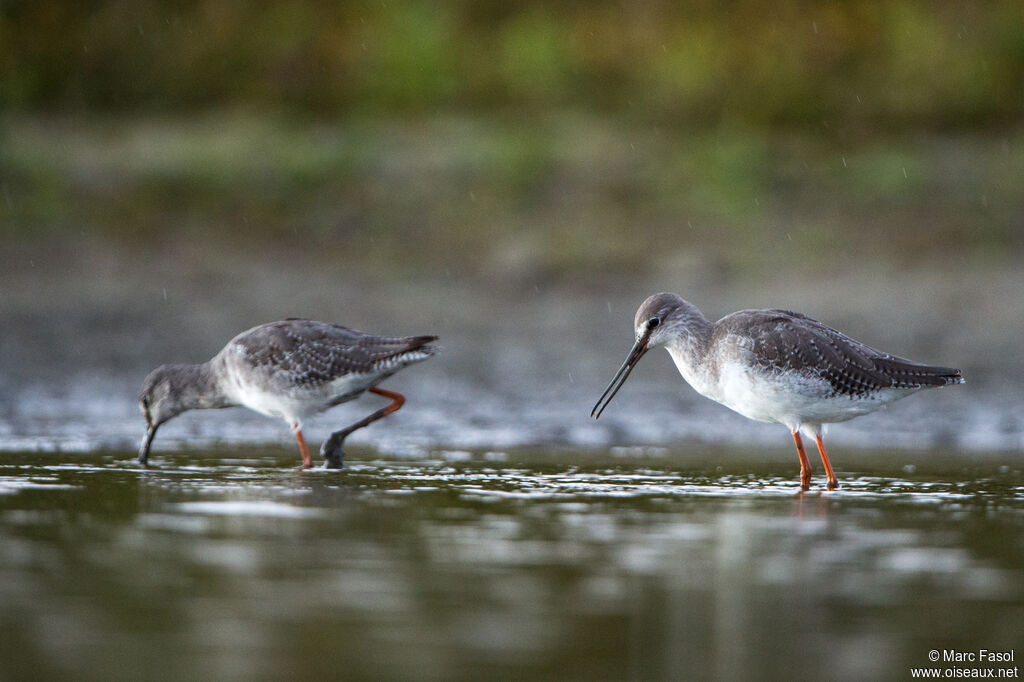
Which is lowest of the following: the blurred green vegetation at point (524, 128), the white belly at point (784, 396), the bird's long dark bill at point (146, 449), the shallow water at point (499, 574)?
the shallow water at point (499, 574)

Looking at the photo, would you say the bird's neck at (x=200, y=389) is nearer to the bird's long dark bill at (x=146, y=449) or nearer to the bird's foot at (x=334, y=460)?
the bird's long dark bill at (x=146, y=449)

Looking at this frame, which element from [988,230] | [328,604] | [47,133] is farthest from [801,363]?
[47,133]

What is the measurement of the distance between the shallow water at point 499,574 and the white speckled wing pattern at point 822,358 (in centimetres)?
55

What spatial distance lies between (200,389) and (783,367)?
3811 millimetres

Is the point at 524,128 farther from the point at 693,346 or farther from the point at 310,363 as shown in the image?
the point at 693,346

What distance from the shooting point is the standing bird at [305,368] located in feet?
28.5

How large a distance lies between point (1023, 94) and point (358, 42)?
7.18 metres

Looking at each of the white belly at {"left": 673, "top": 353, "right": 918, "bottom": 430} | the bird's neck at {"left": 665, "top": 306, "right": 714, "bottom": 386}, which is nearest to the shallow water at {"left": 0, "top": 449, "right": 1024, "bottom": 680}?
the white belly at {"left": 673, "top": 353, "right": 918, "bottom": 430}

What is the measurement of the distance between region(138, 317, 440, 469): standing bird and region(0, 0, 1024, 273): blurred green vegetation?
5170 mm

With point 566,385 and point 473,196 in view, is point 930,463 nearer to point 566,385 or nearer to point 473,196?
point 566,385

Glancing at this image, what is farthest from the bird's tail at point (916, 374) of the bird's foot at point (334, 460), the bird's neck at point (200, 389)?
the bird's neck at point (200, 389)

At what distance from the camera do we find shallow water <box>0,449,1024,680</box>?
13.0ft

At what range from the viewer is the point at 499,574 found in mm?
4988

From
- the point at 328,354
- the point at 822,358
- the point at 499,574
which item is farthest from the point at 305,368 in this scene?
the point at 499,574
